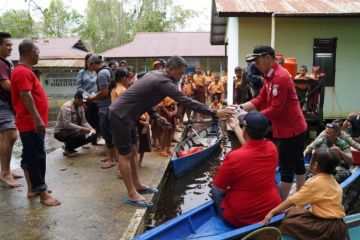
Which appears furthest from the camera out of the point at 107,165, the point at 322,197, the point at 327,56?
the point at 327,56

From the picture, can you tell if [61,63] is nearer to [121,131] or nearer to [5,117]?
[5,117]

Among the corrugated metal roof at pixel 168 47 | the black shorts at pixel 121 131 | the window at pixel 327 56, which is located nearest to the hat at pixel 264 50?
the black shorts at pixel 121 131

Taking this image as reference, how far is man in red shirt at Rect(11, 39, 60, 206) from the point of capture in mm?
4266

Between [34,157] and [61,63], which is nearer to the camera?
[34,157]

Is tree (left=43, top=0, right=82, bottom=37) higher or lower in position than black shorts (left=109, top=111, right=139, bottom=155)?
higher

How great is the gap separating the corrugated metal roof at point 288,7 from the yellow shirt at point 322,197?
848 centimetres

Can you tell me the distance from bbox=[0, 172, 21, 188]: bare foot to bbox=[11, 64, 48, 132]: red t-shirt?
136cm

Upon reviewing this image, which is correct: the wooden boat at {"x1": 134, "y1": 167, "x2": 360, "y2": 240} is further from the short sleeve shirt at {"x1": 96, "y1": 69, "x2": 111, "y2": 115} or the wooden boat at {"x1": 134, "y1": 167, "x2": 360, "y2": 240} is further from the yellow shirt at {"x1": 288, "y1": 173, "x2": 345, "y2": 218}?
the short sleeve shirt at {"x1": 96, "y1": 69, "x2": 111, "y2": 115}

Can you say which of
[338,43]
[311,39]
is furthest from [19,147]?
[338,43]

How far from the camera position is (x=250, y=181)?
138 inches

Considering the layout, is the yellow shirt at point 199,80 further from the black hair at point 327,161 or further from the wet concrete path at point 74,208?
the black hair at point 327,161

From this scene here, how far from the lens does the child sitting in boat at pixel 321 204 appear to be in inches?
136

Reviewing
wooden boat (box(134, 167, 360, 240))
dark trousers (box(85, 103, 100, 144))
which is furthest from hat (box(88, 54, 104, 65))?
wooden boat (box(134, 167, 360, 240))

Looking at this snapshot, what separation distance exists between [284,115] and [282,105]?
0.21 metres
